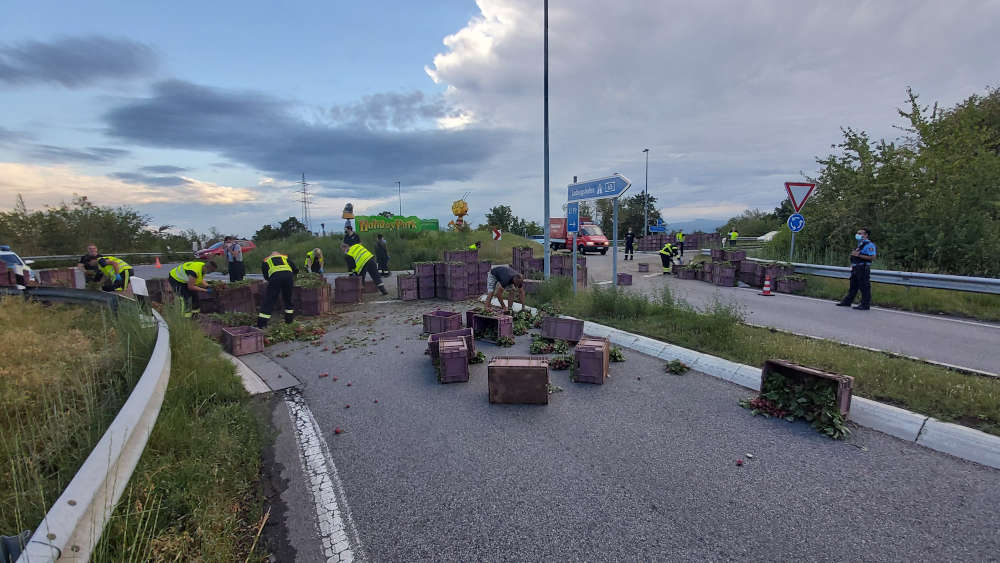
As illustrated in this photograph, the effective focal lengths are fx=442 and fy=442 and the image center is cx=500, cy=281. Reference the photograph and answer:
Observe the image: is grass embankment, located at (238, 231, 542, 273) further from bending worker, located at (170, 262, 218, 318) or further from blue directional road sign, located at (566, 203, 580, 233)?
bending worker, located at (170, 262, 218, 318)

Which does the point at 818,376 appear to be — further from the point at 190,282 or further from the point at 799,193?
the point at 190,282

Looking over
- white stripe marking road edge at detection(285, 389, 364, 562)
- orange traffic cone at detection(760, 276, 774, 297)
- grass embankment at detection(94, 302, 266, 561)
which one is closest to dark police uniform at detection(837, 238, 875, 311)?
orange traffic cone at detection(760, 276, 774, 297)

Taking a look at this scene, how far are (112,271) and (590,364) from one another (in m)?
12.6

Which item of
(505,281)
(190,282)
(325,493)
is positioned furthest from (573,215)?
Result: (325,493)

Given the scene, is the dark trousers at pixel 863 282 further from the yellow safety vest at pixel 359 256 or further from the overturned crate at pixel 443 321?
the yellow safety vest at pixel 359 256

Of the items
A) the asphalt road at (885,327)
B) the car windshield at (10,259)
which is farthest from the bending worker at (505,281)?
the car windshield at (10,259)

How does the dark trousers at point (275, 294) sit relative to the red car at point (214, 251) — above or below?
A: below

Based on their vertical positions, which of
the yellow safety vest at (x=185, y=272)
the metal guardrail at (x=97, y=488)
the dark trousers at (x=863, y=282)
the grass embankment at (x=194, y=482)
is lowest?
the grass embankment at (x=194, y=482)

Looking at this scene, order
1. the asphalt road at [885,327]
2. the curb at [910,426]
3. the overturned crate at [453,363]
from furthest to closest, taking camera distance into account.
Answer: the asphalt road at [885,327] < the overturned crate at [453,363] < the curb at [910,426]

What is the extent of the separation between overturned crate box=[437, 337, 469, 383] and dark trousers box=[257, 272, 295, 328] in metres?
5.00

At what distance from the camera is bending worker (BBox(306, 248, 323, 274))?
13.7m

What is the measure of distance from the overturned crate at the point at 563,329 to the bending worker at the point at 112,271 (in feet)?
35.8

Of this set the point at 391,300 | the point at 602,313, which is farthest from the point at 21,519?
the point at 391,300

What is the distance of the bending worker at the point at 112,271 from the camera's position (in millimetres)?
11250
